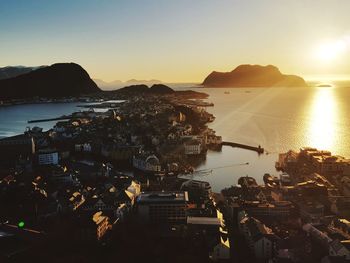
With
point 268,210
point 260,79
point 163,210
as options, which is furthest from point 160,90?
point 163,210

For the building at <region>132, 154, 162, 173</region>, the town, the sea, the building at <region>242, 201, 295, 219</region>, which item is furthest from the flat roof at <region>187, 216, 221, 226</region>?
the building at <region>132, 154, 162, 173</region>

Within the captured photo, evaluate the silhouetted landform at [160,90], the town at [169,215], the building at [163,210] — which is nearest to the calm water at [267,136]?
the town at [169,215]

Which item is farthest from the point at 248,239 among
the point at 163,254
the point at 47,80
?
the point at 47,80

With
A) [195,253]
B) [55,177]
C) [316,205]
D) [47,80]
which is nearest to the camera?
[195,253]

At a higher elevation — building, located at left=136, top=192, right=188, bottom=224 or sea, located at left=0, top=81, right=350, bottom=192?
building, located at left=136, top=192, right=188, bottom=224

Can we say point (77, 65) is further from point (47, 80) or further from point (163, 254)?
point (163, 254)

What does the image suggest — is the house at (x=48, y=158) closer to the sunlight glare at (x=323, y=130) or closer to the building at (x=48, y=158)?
the building at (x=48, y=158)

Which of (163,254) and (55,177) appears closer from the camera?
(163,254)

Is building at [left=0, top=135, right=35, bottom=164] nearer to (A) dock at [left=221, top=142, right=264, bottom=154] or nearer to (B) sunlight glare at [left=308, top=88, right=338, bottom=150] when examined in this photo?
(A) dock at [left=221, top=142, right=264, bottom=154]
